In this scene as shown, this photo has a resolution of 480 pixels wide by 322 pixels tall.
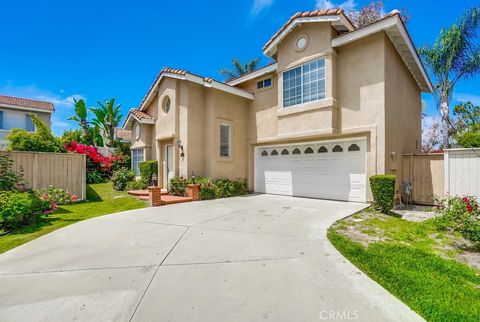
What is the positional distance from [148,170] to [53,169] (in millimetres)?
4840

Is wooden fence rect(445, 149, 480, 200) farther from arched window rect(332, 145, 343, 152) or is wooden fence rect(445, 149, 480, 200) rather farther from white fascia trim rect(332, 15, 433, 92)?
white fascia trim rect(332, 15, 433, 92)

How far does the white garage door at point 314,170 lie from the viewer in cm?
1061

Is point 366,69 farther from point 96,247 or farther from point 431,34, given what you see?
point 431,34

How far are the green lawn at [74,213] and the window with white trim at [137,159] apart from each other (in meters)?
2.36

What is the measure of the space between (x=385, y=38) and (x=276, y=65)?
5149 millimetres

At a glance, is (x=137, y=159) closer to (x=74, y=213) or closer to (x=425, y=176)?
(x=74, y=213)

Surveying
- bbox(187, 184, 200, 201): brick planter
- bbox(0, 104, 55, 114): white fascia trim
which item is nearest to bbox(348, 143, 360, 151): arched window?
bbox(187, 184, 200, 201): brick planter

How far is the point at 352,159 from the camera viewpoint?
10719 mm

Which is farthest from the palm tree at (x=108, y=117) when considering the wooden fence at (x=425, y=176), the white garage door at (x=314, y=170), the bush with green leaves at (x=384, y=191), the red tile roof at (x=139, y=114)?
the wooden fence at (x=425, y=176)

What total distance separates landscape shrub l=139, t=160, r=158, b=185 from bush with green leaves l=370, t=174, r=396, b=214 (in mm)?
12343

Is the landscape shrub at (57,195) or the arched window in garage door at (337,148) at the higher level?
the arched window in garage door at (337,148)

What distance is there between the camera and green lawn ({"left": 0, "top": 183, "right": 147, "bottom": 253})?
19.9ft

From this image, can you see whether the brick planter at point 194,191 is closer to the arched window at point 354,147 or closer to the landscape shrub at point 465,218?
the arched window at point 354,147
